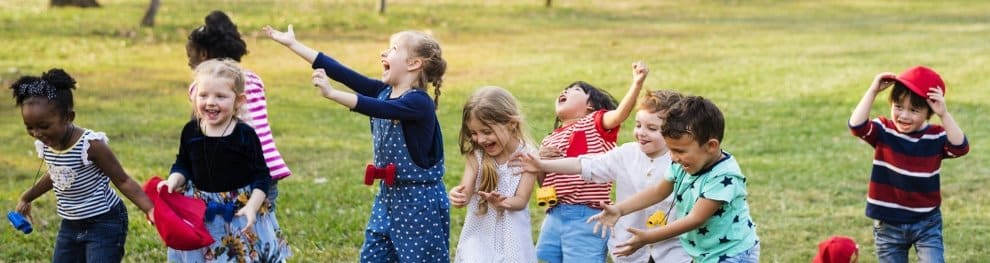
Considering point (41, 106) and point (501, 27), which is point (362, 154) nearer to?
point (41, 106)

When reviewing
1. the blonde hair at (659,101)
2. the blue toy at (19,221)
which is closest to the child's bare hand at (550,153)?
the blonde hair at (659,101)

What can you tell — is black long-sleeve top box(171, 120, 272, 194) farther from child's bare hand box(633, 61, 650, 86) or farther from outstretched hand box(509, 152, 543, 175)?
child's bare hand box(633, 61, 650, 86)

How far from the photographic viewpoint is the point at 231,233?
229 inches

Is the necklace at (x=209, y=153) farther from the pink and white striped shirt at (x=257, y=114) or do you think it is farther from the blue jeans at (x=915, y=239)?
the blue jeans at (x=915, y=239)

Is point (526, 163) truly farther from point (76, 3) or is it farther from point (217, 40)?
point (76, 3)

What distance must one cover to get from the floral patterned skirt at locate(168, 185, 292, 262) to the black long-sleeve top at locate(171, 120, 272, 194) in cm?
4

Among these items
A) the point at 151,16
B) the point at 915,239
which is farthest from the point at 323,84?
the point at 151,16

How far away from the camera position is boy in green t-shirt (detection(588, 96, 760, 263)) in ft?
17.0

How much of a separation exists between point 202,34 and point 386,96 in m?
1.56

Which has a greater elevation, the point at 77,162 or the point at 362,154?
the point at 77,162

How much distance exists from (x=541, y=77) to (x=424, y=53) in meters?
13.2

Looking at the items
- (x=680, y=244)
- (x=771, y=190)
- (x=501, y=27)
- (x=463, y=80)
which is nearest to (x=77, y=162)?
(x=680, y=244)

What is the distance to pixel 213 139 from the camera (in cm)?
570

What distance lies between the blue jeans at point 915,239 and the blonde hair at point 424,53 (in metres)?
2.38
